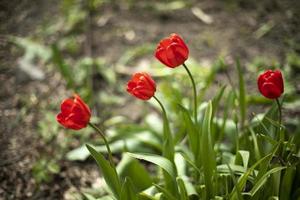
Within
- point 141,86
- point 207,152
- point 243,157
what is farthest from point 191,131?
point 141,86

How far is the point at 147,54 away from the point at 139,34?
38 centimetres

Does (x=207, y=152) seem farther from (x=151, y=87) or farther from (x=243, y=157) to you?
(x=151, y=87)

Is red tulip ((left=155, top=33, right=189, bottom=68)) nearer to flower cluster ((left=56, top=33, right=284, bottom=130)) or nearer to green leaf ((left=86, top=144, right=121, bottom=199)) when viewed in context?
flower cluster ((left=56, top=33, right=284, bottom=130))

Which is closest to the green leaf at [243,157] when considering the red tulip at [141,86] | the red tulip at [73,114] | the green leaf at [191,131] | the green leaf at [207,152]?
the green leaf at [207,152]

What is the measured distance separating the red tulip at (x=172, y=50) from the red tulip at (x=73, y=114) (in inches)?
15.8

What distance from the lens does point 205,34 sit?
12.7 feet

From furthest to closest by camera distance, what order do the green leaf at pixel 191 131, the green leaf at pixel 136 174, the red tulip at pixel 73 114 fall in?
the green leaf at pixel 136 174 → the green leaf at pixel 191 131 → the red tulip at pixel 73 114

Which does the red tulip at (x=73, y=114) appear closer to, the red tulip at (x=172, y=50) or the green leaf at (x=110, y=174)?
the green leaf at (x=110, y=174)

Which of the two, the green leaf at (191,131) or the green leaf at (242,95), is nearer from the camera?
the green leaf at (191,131)

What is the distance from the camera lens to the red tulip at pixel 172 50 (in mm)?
1636

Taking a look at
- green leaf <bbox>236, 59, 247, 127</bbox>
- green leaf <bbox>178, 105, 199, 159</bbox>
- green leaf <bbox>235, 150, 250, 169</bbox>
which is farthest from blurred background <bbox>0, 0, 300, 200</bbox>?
green leaf <bbox>235, 150, 250, 169</bbox>

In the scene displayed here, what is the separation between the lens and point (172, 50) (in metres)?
1.64

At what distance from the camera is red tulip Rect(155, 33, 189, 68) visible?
1.64m

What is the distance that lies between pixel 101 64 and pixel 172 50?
1.89m
